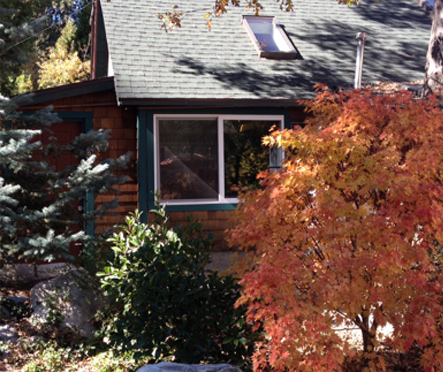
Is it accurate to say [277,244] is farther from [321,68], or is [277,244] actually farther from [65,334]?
[321,68]

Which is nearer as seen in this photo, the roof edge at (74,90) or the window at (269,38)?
the roof edge at (74,90)

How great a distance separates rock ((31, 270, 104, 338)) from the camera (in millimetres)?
5746

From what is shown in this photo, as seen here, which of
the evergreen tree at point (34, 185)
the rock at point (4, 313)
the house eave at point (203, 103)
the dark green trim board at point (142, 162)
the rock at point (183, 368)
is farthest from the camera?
the dark green trim board at point (142, 162)

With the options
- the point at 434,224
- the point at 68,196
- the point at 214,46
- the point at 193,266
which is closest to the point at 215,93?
the point at 214,46

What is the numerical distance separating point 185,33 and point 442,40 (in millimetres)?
5504

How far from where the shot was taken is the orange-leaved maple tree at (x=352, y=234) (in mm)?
3740

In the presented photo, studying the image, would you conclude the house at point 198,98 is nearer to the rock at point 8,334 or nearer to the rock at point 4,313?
the rock at point 4,313

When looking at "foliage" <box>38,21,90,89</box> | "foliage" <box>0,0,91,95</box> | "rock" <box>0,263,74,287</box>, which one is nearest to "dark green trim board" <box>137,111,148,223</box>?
"rock" <box>0,263,74,287</box>

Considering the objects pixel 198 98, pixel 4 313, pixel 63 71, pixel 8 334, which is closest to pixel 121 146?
pixel 198 98

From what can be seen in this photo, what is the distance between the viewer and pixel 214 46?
10320 millimetres

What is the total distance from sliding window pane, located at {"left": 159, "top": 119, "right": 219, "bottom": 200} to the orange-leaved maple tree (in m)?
4.76

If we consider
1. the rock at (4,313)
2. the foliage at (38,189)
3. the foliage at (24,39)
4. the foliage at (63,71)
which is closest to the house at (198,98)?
the foliage at (24,39)

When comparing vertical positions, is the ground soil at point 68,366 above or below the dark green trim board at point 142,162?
below

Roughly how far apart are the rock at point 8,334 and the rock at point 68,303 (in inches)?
10.1
